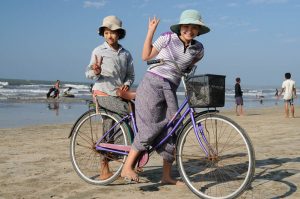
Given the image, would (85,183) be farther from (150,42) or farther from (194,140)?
(150,42)

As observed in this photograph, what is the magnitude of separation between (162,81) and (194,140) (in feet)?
3.48

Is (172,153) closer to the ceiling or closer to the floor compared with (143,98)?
closer to the floor

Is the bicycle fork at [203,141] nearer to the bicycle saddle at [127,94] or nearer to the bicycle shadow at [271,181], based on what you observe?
the bicycle shadow at [271,181]

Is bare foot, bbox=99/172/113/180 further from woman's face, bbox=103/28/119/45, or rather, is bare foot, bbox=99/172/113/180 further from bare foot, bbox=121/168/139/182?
woman's face, bbox=103/28/119/45

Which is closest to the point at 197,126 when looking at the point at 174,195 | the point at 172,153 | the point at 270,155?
the point at 172,153

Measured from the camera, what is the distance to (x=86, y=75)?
191 inches

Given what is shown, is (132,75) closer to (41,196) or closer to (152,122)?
(152,122)

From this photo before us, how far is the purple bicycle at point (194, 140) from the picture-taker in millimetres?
3910

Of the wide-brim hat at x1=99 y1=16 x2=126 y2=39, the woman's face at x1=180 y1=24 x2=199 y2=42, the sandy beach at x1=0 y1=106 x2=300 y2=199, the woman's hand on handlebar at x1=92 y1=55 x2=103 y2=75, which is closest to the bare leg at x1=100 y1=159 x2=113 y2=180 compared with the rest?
A: the sandy beach at x1=0 y1=106 x2=300 y2=199

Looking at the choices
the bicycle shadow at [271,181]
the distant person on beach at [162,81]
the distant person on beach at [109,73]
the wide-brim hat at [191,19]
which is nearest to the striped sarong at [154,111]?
the distant person on beach at [162,81]

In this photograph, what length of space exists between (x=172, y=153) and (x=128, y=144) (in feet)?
1.90

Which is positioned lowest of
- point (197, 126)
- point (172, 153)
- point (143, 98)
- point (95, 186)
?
point (95, 186)

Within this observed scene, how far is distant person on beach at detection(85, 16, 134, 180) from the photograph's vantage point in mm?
4828

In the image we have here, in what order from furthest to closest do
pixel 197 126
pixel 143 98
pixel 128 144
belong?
pixel 128 144
pixel 143 98
pixel 197 126
